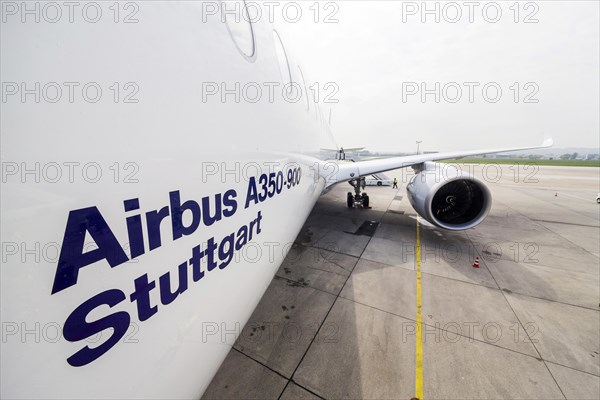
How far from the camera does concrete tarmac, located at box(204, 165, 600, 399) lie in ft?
10.6

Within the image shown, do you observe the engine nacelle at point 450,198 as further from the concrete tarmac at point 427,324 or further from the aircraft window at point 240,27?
the aircraft window at point 240,27

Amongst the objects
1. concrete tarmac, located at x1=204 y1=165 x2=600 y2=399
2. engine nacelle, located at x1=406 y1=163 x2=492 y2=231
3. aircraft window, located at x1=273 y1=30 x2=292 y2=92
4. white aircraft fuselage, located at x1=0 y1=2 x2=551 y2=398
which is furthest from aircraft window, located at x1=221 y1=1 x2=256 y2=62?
engine nacelle, located at x1=406 y1=163 x2=492 y2=231

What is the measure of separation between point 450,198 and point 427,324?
5127 mm

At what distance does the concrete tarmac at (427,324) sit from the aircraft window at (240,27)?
3.75 meters

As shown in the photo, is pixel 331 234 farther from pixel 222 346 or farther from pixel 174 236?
pixel 174 236

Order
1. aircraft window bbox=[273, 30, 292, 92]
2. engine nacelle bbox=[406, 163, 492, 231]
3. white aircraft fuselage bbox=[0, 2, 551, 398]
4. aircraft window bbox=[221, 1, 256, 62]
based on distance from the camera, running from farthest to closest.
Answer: engine nacelle bbox=[406, 163, 492, 231] → aircraft window bbox=[273, 30, 292, 92] → aircraft window bbox=[221, 1, 256, 62] → white aircraft fuselage bbox=[0, 2, 551, 398]

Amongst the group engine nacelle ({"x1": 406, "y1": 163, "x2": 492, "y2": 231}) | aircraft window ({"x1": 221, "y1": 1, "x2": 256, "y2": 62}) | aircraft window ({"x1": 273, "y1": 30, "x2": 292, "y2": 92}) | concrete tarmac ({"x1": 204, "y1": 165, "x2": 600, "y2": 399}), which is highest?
aircraft window ({"x1": 273, "y1": 30, "x2": 292, "y2": 92})

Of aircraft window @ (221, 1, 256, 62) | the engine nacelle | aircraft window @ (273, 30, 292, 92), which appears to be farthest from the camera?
the engine nacelle

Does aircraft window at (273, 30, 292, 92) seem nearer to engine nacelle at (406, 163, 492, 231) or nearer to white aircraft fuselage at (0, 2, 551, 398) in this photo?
white aircraft fuselage at (0, 2, 551, 398)

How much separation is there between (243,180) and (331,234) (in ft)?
23.8

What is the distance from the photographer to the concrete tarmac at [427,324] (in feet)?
10.6

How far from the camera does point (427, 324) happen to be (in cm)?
432

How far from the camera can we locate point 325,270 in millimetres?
6219

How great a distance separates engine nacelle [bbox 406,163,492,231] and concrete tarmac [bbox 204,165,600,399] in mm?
582
